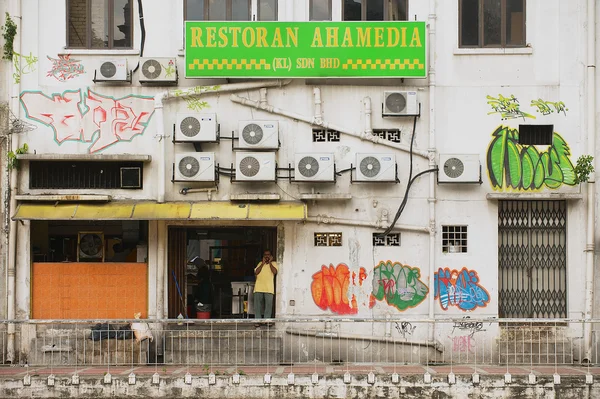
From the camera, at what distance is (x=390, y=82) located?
17.0m

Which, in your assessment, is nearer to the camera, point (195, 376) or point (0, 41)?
point (195, 376)

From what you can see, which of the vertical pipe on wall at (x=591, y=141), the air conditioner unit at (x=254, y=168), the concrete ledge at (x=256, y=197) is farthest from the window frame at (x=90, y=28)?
the vertical pipe on wall at (x=591, y=141)

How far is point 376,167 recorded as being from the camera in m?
16.7

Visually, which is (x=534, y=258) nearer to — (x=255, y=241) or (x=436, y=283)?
(x=436, y=283)

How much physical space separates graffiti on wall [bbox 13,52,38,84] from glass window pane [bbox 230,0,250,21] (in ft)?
13.9

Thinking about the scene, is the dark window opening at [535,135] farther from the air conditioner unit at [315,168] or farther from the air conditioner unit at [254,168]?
the air conditioner unit at [254,168]

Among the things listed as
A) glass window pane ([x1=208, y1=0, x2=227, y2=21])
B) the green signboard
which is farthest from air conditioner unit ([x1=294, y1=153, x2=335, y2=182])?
glass window pane ([x1=208, y1=0, x2=227, y2=21])

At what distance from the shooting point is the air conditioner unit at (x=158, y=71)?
16766 mm

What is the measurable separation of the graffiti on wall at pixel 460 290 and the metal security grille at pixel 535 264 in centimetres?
51

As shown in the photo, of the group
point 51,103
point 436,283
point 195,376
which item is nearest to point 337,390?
point 195,376

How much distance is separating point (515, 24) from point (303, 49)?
14.9ft

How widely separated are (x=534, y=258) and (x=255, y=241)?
5952 millimetres

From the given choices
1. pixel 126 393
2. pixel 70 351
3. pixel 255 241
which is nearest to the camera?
pixel 126 393

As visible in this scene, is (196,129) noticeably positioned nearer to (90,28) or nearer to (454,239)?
(90,28)
